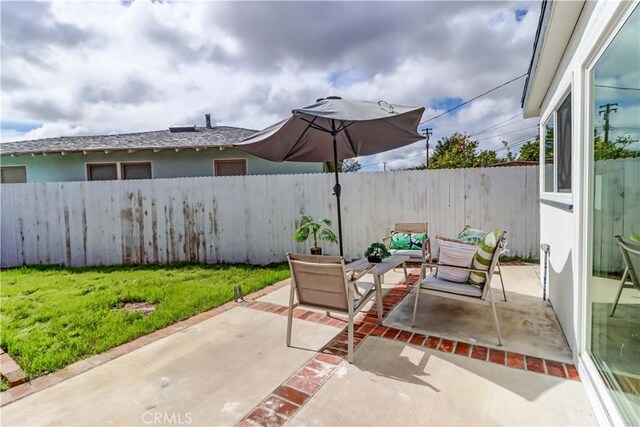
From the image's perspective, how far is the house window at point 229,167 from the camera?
10.1 m

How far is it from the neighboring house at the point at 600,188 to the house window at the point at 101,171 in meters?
12.0

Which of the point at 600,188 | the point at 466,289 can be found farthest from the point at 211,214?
the point at 600,188

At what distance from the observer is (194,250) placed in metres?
7.16

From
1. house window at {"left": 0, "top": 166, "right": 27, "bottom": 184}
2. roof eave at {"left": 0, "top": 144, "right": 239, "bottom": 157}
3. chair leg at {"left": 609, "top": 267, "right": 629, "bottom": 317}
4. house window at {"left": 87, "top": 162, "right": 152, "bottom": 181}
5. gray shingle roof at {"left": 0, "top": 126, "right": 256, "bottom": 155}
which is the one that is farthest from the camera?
A: house window at {"left": 0, "top": 166, "right": 27, "bottom": 184}

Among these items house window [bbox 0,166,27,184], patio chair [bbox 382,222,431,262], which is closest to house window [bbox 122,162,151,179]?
house window [bbox 0,166,27,184]

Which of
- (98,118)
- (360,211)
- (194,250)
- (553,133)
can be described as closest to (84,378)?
(194,250)

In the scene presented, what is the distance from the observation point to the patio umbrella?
3164 mm

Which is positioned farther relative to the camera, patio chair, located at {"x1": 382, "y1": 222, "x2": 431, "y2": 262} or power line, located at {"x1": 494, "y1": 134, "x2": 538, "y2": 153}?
power line, located at {"x1": 494, "y1": 134, "x2": 538, "y2": 153}

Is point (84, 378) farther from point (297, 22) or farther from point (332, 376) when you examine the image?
point (297, 22)

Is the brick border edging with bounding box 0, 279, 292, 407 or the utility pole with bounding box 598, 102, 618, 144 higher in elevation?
the utility pole with bounding box 598, 102, 618, 144

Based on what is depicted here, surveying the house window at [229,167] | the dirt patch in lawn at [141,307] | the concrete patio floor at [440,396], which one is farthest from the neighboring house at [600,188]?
the house window at [229,167]

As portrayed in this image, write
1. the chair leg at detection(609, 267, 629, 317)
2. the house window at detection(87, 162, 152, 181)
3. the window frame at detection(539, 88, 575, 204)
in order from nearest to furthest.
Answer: the chair leg at detection(609, 267, 629, 317) < the window frame at detection(539, 88, 575, 204) < the house window at detection(87, 162, 152, 181)

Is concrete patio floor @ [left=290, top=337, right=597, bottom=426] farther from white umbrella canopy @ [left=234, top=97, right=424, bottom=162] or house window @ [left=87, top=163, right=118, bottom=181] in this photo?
house window @ [left=87, top=163, right=118, bottom=181]

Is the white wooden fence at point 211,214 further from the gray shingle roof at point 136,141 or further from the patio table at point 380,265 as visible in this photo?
the gray shingle roof at point 136,141
